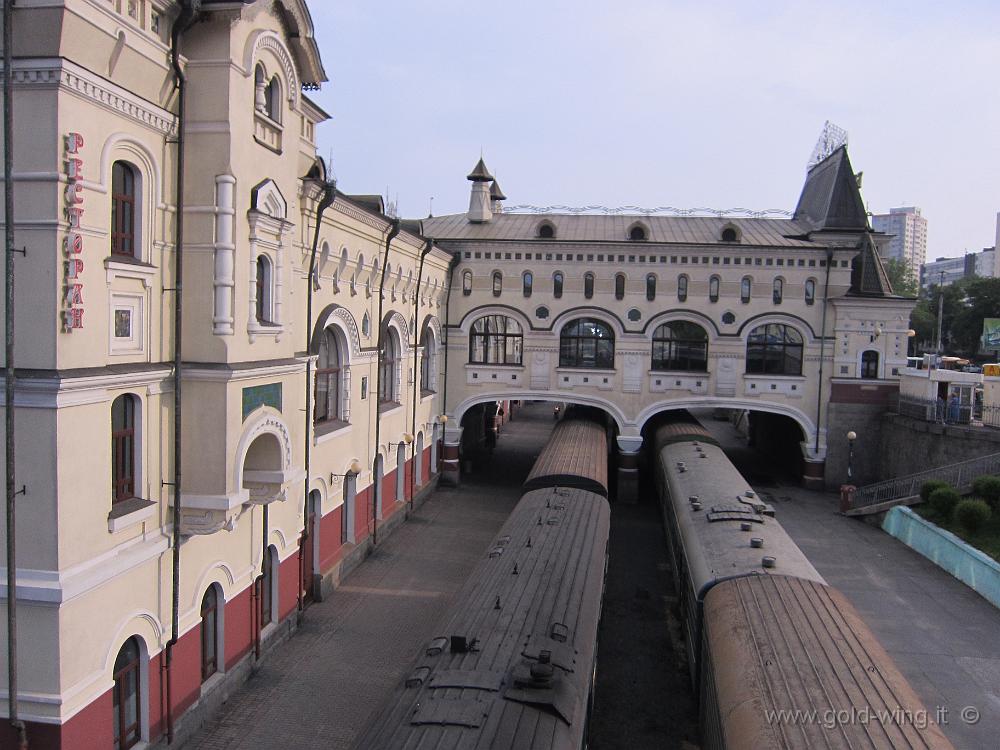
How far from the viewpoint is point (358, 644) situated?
14562 mm

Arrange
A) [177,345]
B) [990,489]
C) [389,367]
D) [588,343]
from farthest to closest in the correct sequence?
[588,343], [389,367], [990,489], [177,345]

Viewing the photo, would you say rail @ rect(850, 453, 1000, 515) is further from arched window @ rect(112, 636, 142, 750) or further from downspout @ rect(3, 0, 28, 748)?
downspout @ rect(3, 0, 28, 748)

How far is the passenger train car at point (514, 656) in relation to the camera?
6.55 m

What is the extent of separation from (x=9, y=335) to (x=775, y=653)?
863cm

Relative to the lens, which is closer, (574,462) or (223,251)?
(223,251)

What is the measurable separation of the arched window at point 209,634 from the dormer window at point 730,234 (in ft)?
74.4

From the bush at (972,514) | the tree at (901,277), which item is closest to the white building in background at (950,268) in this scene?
the tree at (901,277)

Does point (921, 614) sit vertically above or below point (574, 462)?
below

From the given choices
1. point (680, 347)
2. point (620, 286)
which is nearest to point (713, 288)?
point (680, 347)

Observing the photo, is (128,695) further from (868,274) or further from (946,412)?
(868,274)

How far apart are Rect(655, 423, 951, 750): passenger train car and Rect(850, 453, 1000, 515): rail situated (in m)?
11.8

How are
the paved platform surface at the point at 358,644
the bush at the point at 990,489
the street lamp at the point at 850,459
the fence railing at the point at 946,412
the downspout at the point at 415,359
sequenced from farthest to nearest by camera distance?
the street lamp at the point at 850,459 < the fence railing at the point at 946,412 < the downspout at the point at 415,359 < the bush at the point at 990,489 < the paved platform surface at the point at 358,644

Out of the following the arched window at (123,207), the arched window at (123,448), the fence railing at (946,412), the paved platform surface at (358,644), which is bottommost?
the paved platform surface at (358,644)

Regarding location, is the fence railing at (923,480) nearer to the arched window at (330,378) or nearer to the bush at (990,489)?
the bush at (990,489)
